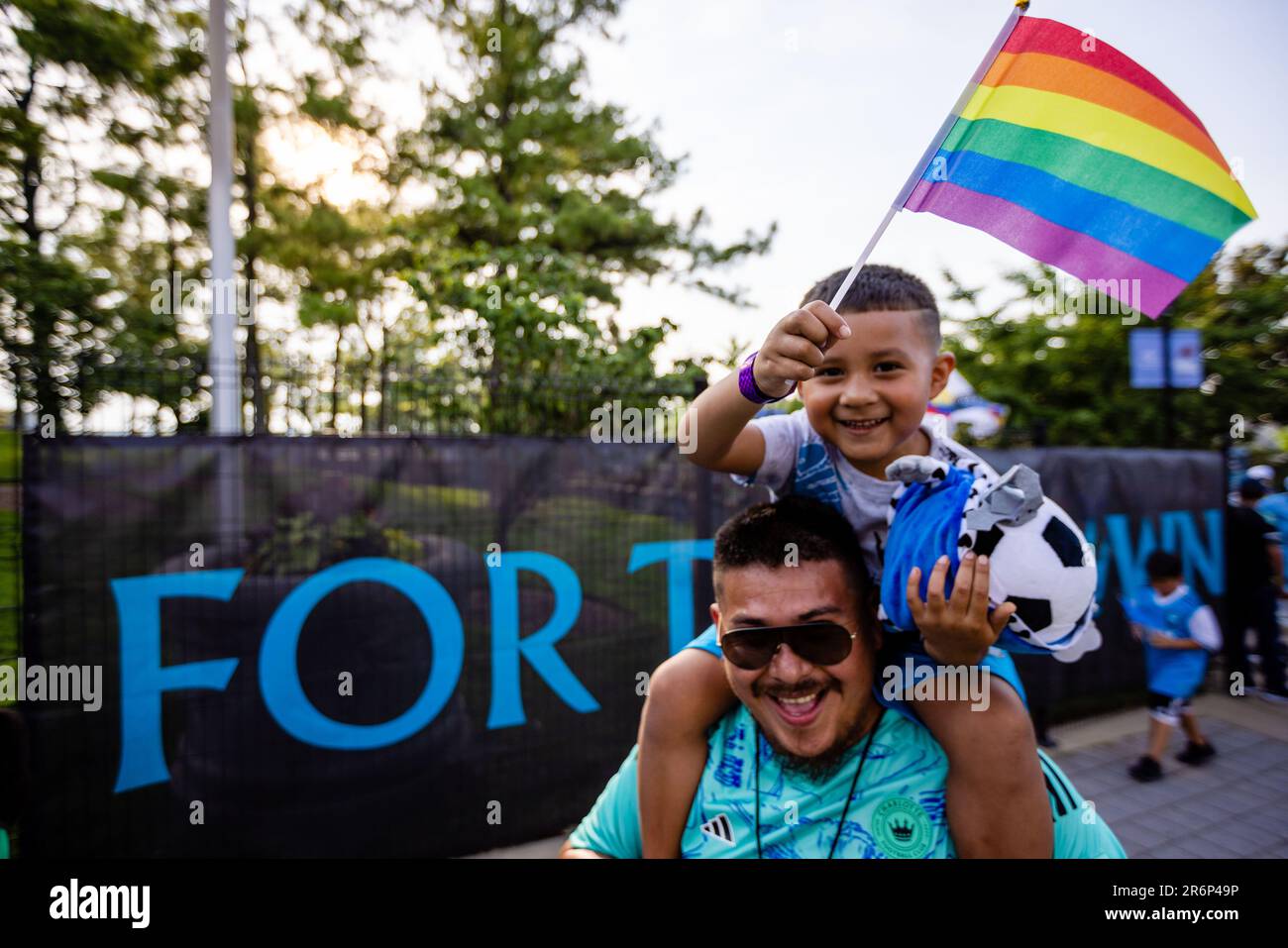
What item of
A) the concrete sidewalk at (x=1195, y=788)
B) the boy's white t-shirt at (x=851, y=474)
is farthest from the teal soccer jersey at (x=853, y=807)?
the concrete sidewalk at (x=1195, y=788)

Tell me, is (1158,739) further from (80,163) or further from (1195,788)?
(80,163)

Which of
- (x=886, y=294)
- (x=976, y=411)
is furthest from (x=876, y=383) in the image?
(x=976, y=411)

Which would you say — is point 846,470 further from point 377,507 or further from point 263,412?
point 263,412

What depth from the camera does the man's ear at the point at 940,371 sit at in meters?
2.08

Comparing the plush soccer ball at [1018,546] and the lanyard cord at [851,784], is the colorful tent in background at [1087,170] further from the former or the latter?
the lanyard cord at [851,784]

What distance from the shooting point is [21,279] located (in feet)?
29.1

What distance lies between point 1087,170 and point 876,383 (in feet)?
2.16

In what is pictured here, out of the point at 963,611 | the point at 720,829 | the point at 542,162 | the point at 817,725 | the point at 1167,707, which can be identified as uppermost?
the point at 542,162

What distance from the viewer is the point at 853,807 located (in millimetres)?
1729

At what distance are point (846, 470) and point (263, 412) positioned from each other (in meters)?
3.45

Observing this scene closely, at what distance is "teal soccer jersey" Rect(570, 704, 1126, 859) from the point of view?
1.68m

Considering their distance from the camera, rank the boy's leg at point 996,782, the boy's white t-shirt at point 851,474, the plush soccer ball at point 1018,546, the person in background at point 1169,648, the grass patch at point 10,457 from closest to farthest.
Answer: the plush soccer ball at point 1018,546
the boy's leg at point 996,782
the boy's white t-shirt at point 851,474
the grass patch at point 10,457
the person in background at point 1169,648

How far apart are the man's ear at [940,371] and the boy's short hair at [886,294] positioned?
0.40 ft
